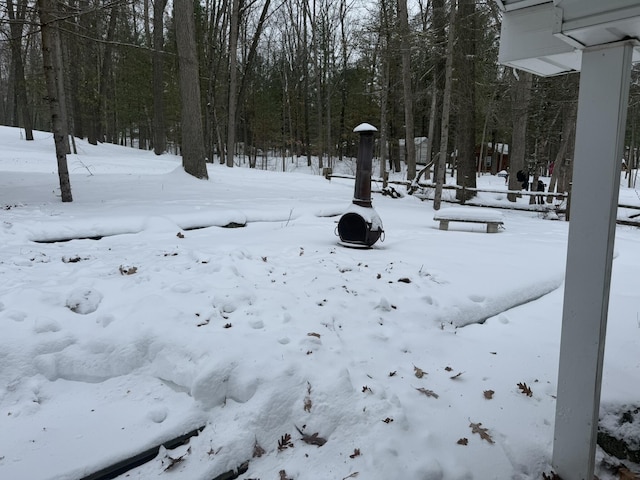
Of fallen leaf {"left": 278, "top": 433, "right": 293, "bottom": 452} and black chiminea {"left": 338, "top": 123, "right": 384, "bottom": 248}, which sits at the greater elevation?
black chiminea {"left": 338, "top": 123, "right": 384, "bottom": 248}

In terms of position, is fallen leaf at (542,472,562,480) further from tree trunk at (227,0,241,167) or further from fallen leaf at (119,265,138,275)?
tree trunk at (227,0,241,167)

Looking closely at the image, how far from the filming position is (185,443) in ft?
8.45

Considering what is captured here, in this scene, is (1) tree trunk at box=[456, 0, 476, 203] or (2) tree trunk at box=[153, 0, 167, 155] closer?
(1) tree trunk at box=[456, 0, 476, 203]

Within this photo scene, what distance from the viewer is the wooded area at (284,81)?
12148 millimetres

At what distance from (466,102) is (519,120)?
2.30 m

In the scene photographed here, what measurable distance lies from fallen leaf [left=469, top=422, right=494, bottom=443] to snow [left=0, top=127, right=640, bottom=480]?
30mm

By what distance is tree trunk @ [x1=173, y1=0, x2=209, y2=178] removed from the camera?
1188 cm

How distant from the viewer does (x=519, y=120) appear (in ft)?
49.3

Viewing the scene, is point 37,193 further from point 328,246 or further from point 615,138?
point 615,138

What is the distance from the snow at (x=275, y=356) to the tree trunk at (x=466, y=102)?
30.7 ft

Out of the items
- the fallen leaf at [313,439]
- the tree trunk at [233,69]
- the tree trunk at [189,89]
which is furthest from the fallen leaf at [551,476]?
the tree trunk at [233,69]

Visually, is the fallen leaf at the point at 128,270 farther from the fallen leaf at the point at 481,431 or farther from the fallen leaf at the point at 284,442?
A: the fallen leaf at the point at 481,431

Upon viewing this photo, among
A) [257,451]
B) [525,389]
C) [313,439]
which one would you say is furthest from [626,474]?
[257,451]

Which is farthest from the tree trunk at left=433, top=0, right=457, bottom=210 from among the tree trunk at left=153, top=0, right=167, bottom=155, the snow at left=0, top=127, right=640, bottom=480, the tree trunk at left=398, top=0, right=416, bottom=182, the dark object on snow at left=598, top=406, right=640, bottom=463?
the tree trunk at left=153, top=0, right=167, bottom=155
